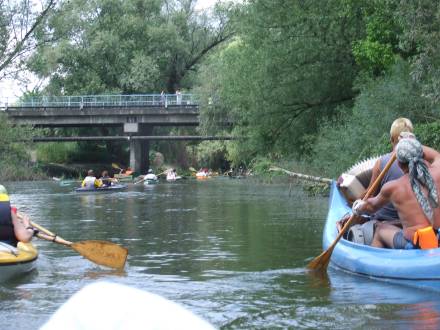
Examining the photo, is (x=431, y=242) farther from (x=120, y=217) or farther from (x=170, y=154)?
(x=170, y=154)

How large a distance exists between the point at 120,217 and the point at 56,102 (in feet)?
109

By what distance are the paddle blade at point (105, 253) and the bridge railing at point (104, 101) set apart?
36.5 m

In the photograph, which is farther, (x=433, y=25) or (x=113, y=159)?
(x=113, y=159)

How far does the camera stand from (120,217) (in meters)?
17.5

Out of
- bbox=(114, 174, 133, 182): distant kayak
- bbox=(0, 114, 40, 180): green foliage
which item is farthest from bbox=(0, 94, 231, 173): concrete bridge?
bbox=(114, 174, 133, 182): distant kayak

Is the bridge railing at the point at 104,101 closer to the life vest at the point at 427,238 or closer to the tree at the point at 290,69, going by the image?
the tree at the point at 290,69

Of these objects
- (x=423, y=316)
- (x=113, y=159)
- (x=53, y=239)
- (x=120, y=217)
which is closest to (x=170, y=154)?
(x=113, y=159)

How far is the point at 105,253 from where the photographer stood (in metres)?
9.71

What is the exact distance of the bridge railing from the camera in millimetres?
47062

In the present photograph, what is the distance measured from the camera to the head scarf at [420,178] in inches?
286

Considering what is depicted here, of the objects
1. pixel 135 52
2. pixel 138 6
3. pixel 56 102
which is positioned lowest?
pixel 56 102

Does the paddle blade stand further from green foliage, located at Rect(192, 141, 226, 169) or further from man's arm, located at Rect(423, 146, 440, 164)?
A: green foliage, located at Rect(192, 141, 226, 169)

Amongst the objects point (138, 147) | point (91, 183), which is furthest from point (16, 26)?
point (138, 147)

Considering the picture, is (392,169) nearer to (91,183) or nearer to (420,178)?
(420,178)
